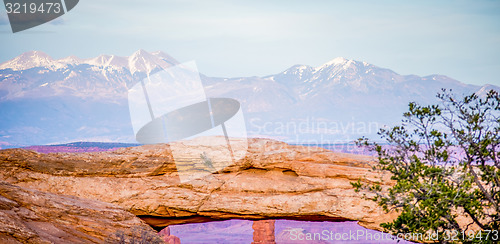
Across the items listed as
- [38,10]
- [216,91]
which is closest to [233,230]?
[216,91]

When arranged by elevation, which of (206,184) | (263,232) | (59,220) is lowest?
(263,232)

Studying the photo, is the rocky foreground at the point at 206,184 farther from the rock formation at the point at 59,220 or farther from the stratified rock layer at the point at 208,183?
A: the rock formation at the point at 59,220

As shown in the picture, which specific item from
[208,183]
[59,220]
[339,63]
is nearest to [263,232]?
[208,183]

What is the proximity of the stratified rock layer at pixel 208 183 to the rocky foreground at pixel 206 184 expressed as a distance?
49mm

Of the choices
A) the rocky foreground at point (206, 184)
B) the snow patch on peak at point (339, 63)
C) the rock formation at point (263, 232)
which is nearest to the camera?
the rocky foreground at point (206, 184)

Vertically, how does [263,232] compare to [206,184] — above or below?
below

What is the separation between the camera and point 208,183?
2595 cm

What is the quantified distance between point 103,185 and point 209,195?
5.91 m

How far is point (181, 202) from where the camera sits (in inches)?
993

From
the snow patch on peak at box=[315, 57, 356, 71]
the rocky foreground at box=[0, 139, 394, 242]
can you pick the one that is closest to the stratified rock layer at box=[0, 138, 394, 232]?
the rocky foreground at box=[0, 139, 394, 242]

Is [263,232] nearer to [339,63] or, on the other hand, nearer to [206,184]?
[206,184]

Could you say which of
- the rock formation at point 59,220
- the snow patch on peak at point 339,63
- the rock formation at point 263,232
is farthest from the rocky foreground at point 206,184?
the snow patch on peak at point 339,63

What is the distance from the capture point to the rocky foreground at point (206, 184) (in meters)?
24.6

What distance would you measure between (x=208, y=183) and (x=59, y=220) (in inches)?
348
